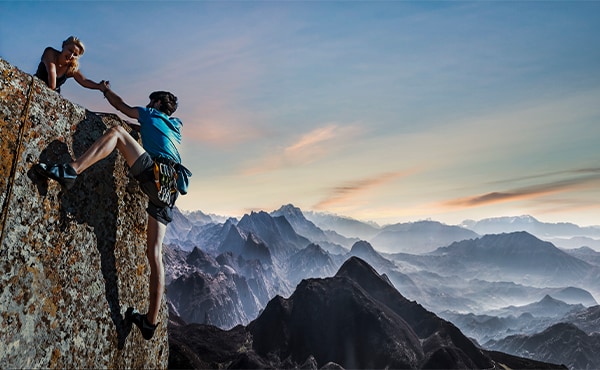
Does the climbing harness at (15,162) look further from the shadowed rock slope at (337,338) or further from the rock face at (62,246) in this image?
the shadowed rock slope at (337,338)

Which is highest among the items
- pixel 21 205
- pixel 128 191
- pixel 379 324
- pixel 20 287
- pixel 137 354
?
pixel 128 191

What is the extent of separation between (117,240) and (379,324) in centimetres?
12370

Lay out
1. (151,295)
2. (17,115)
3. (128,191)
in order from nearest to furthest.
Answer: (17,115) → (151,295) → (128,191)

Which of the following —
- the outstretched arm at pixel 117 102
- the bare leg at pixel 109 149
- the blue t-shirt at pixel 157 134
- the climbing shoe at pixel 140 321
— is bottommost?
the climbing shoe at pixel 140 321

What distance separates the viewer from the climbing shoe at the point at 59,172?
542 cm

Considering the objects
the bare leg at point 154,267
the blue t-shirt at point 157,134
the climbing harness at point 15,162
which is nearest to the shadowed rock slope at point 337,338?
the bare leg at point 154,267

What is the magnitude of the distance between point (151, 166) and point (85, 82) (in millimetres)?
3284

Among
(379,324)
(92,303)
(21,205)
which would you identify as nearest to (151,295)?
(92,303)

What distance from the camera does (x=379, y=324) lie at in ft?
381

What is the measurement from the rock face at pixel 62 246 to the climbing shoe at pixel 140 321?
0.14m

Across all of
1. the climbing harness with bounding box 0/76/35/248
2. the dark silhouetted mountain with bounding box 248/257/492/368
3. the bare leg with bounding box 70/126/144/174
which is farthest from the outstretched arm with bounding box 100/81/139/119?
the dark silhouetted mountain with bounding box 248/257/492/368

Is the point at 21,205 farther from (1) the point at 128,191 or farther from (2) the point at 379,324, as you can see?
(2) the point at 379,324

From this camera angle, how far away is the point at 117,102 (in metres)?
7.55

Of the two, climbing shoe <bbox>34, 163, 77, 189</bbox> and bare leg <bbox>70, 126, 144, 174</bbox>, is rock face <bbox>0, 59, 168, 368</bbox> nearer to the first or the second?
climbing shoe <bbox>34, 163, 77, 189</bbox>
